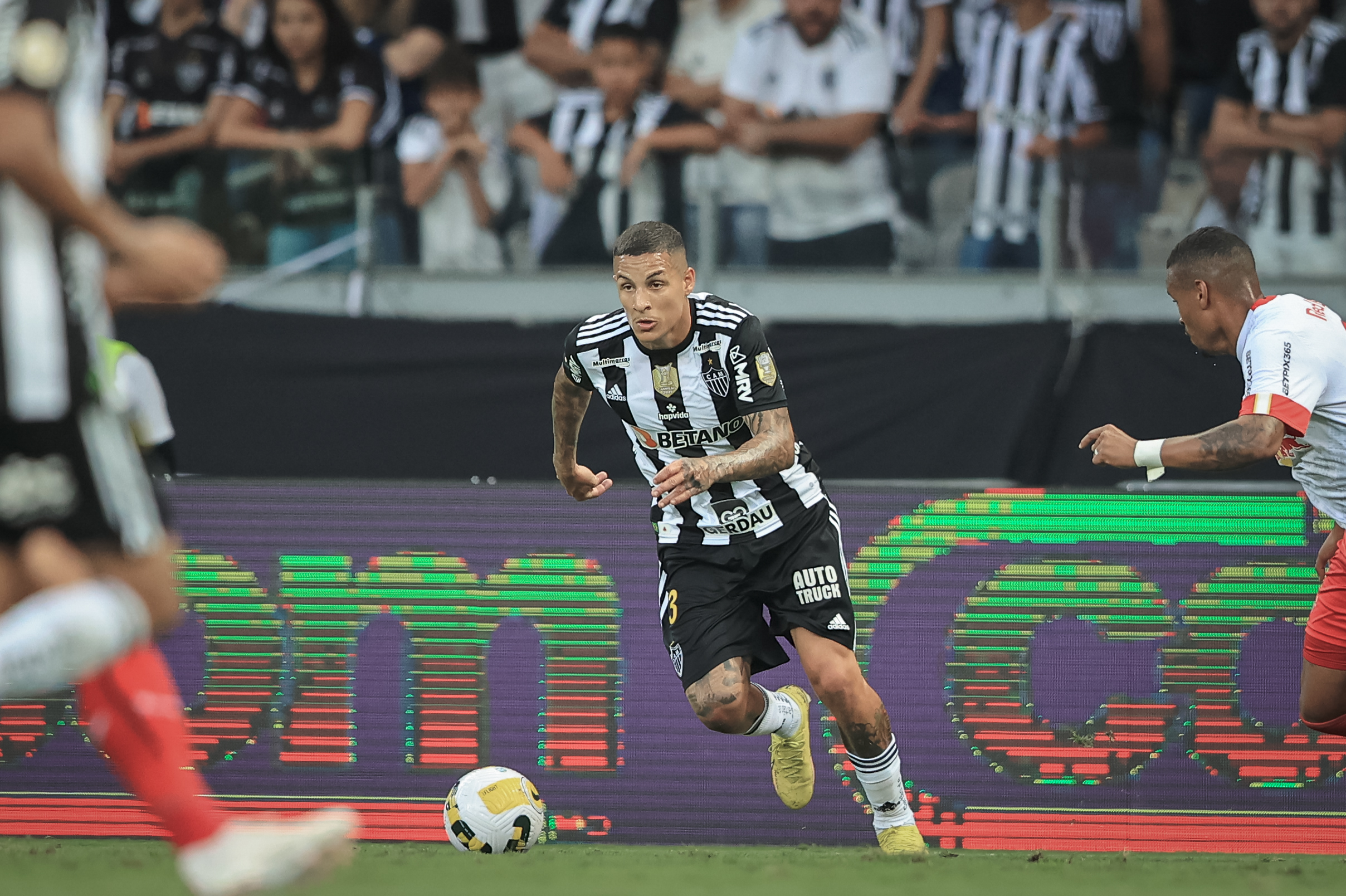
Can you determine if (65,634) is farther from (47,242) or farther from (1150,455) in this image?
(1150,455)

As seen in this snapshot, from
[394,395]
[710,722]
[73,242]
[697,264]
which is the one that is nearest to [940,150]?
[697,264]

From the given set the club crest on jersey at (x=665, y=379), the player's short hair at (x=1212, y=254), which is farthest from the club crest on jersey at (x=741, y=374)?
the player's short hair at (x=1212, y=254)

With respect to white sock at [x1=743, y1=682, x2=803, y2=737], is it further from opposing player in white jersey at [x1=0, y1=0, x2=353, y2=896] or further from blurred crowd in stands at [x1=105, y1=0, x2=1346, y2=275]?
blurred crowd in stands at [x1=105, y1=0, x2=1346, y2=275]

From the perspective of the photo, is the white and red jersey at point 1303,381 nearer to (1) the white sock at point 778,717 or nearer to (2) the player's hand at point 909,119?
(1) the white sock at point 778,717

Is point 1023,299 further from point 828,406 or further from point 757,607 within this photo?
point 757,607

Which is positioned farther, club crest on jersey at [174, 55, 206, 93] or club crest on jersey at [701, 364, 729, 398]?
club crest on jersey at [174, 55, 206, 93]

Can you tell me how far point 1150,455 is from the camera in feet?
14.9

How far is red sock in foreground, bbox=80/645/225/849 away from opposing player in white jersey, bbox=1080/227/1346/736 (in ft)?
9.29

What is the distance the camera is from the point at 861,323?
7367 millimetres

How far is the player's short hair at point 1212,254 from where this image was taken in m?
4.95

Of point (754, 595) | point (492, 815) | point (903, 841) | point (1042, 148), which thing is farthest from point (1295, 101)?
point (492, 815)

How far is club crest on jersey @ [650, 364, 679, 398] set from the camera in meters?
5.40

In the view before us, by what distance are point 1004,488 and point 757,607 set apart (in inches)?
56.0

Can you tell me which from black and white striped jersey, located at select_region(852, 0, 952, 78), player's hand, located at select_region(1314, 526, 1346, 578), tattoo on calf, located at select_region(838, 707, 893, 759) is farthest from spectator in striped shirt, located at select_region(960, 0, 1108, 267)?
tattoo on calf, located at select_region(838, 707, 893, 759)
